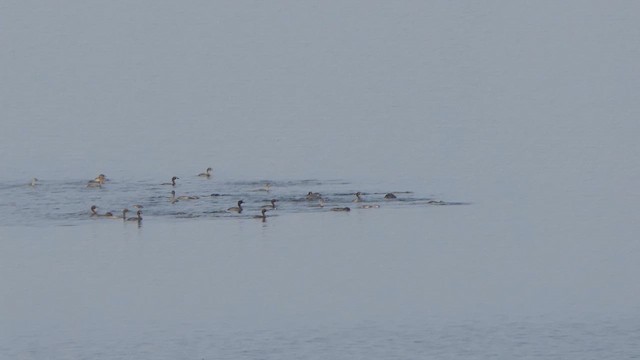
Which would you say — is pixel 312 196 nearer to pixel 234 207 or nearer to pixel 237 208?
pixel 234 207

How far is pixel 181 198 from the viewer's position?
51.2m

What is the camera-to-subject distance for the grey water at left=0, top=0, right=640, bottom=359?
34156 millimetres

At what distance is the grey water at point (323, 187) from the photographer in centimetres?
3416

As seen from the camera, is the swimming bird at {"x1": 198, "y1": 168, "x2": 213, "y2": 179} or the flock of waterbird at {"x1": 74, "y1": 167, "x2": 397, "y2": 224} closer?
the flock of waterbird at {"x1": 74, "y1": 167, "x2": 397, "y2": 224}

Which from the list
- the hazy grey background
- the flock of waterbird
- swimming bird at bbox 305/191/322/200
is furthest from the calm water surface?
the hazy grey background

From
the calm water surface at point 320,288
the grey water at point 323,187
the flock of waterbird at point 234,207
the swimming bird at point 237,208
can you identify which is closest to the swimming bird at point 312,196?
the flock of waterbird at point 234,207

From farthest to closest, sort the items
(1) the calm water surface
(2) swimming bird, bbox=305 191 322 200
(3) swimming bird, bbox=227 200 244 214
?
(2) swimming bird, bbox=305 191 322 200, (3) swimming bird, bbox=227 200 244 214, (1) the calm water surface

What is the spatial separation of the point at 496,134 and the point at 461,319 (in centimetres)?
2893

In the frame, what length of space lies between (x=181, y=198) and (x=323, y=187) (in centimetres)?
452

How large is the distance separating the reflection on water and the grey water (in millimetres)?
157

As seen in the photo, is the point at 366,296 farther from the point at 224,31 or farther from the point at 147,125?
the point at 224,31

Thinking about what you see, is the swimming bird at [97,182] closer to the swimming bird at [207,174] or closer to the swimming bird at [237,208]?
the swimming bird at [207,174]

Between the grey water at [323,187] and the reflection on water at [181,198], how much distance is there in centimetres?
16

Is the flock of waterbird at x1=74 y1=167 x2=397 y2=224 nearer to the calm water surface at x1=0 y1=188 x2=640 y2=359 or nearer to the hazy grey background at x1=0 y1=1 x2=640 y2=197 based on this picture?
the calm water surface at x1=0 y1=188 x2=640 y2=359
